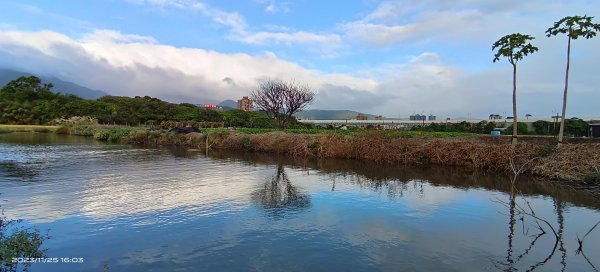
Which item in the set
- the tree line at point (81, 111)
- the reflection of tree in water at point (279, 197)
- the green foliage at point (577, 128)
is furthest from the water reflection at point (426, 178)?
the tree line at point (81, 111)

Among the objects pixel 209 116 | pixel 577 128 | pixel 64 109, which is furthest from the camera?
pixel 209 116

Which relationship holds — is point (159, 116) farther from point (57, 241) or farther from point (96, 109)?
point (57, 241)

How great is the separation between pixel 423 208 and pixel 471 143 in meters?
12.0

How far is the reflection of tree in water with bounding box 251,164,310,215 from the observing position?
10.6 metres

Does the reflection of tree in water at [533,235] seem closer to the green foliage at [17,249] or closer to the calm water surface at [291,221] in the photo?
the calm water surface at [291,221]

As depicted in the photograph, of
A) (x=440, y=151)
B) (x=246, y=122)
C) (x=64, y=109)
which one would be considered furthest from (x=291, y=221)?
(x=64, y=109)

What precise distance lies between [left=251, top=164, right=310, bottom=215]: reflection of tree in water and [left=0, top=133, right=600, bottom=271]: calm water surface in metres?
0.06

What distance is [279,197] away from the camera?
1190 centimetres

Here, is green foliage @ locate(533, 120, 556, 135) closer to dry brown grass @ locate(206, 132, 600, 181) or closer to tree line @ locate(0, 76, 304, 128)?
dry brown grass @ locate(206, 132, 600, 181)

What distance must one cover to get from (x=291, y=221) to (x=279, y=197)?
115 inches

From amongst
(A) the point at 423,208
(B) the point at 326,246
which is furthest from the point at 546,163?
(B) the point at 326,246

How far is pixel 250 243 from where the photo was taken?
737 cm

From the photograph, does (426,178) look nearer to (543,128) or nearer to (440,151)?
(440,151)

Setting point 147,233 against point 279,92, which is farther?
point 279,92
